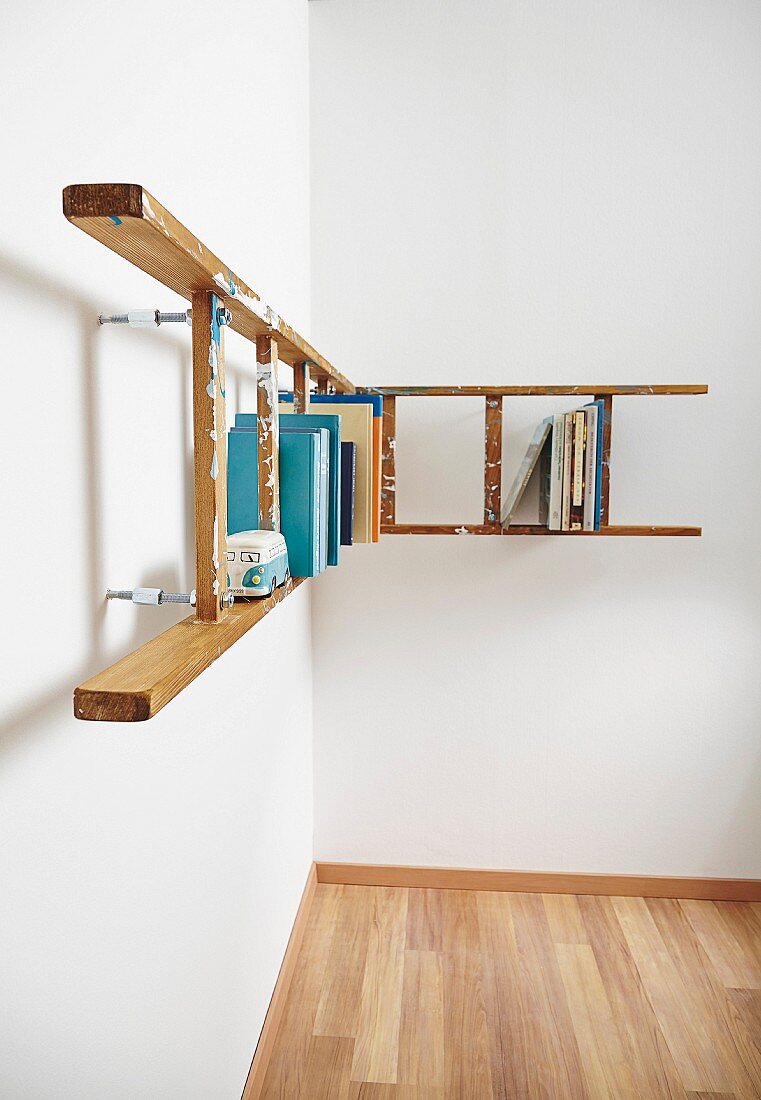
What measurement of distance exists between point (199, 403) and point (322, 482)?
389 mm

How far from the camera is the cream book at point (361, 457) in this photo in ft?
4.95

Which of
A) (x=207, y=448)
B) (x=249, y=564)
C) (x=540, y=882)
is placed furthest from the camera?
(x=540, y=882)

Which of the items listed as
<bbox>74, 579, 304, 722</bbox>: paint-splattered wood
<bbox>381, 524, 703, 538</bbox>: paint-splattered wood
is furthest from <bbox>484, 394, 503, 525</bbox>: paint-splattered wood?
<bbox>74, 579, 304, 722</bbox>: paint-splattered wood

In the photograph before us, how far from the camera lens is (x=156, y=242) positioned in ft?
2.26

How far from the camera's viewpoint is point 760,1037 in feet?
5.81

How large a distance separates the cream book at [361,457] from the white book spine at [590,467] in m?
0.65

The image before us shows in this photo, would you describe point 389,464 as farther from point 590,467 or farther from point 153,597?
point 153,597

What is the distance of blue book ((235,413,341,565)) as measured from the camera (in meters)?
1.29

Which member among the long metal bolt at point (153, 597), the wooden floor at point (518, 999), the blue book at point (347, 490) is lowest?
the wooden floor at point (518, 999)

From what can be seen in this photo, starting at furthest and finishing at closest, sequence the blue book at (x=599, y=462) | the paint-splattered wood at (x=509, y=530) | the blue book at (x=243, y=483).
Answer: the paint-splattered wood at (x=509, y=530)
the blue book at (x=599, y=462)
the blue book at (x=243, y=483)

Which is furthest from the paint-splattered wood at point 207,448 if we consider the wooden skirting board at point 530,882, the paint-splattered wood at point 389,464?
the wooden skirting board at point 530,882

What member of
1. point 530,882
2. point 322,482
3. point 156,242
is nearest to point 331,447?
point 322,482

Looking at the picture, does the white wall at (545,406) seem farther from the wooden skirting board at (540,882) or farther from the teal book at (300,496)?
the teal book at (300,496)

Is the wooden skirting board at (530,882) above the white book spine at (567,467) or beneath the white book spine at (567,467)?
beneath
